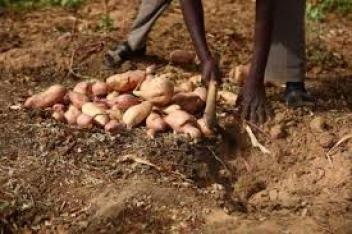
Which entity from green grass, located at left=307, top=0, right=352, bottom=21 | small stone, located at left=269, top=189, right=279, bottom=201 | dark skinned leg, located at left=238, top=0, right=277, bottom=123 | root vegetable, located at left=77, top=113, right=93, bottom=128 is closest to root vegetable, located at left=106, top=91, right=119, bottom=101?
root vegetable, located at left=77, top=113, right=93, bottom=128

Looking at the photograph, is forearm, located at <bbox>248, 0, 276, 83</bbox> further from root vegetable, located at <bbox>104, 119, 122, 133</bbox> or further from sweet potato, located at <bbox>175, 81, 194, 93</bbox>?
root vegetable, located at <bbox>104, 119, 122, 133</bbox>

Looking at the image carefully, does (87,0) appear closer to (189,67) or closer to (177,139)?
(189,67)

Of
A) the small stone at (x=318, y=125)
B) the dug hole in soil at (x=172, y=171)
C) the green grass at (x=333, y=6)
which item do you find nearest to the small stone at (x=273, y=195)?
the dug hole in soil at (x=172, y=171)

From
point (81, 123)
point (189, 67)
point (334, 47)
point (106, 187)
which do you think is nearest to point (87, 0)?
point (189, 67)

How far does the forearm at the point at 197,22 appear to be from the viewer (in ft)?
10.0

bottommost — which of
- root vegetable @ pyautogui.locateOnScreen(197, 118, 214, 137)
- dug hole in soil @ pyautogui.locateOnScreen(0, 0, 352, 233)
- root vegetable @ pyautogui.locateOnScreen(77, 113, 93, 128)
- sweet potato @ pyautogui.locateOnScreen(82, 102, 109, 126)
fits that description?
dug hole in soil @ pyautogui.locateOnScreen(0, 0, 352, 233)

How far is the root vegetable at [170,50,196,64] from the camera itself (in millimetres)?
3918

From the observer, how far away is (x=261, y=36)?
3.14 metres

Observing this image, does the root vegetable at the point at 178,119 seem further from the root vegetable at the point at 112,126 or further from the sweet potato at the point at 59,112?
the sweet potato at the point at 59,112

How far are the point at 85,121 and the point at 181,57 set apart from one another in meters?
0.97

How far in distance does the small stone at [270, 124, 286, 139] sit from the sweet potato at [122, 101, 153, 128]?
22.0 inches

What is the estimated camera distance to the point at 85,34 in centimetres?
438

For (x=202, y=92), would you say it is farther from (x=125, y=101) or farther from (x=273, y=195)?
(x=273, y=195)

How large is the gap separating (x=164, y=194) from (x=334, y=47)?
2149mm
